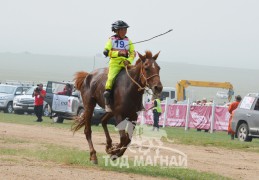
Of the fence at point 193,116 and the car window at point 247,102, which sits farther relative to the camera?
the fence at point 193,116

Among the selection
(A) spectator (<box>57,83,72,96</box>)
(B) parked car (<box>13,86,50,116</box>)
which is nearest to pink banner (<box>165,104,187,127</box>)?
(A) spectator (<box>57,83,72,96</box>)

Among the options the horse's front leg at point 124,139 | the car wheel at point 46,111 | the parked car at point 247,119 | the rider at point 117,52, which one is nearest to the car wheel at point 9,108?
the car wheel at point 46,111

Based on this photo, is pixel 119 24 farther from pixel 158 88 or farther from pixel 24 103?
pixel 24 103

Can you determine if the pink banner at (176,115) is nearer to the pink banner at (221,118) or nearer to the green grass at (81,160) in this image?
the pink banner at (221,118)

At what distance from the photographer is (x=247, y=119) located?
94.7ft

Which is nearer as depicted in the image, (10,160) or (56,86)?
(10,160)

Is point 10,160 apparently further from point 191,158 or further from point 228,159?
point 228,159

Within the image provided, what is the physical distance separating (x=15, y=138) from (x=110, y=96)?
7.14 m

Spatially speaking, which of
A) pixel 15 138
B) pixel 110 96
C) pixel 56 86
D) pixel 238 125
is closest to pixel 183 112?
pixel 56 86

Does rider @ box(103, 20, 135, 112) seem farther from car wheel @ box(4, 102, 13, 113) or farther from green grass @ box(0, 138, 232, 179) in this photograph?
car wheel @ box(4, 102, 13, 113)

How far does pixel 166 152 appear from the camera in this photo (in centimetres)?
1967

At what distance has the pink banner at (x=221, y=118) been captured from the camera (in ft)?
119

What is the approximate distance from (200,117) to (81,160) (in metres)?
22.2

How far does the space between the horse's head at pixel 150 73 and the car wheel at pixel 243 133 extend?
14.9 metres
